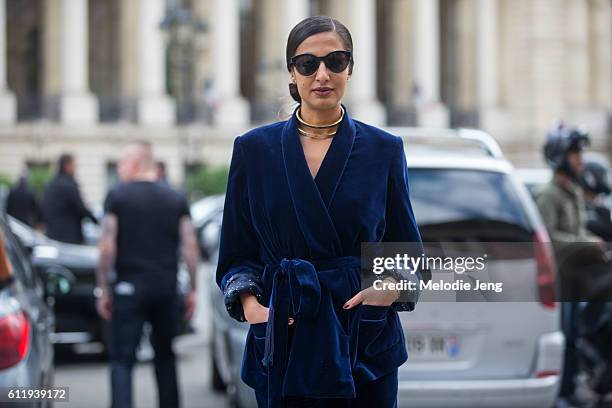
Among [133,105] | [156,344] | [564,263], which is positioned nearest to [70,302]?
[156,344]

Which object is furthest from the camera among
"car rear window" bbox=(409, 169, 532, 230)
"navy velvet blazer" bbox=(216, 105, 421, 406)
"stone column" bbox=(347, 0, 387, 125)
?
"stone column" bbox=(347, 0, 387, 125)

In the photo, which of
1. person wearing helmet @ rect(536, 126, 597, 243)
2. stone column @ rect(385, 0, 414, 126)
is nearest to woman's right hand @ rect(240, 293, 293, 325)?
person wearing helmet @ rect(536, 126, 597, 243)

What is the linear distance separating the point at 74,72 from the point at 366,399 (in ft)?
154

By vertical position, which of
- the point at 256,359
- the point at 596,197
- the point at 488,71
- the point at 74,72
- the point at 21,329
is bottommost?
the point at 21,329

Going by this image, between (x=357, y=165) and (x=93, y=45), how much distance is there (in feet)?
177

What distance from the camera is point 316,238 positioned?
143 inches

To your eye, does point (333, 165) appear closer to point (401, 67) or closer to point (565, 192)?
point (565, 192)

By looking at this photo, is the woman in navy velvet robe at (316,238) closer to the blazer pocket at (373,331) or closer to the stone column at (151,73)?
the blazer pocket at (373,331)

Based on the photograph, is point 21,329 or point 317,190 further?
point 21,329

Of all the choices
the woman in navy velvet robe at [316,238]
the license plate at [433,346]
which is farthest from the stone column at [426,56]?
the woman in navy velvet robe at [316,238]

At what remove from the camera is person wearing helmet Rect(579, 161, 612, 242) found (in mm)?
9227

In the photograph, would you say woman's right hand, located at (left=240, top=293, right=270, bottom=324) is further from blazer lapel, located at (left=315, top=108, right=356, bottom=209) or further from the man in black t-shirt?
the man in black t-shirt

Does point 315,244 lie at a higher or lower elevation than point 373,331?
higher

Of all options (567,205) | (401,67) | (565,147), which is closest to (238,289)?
(567,205)
